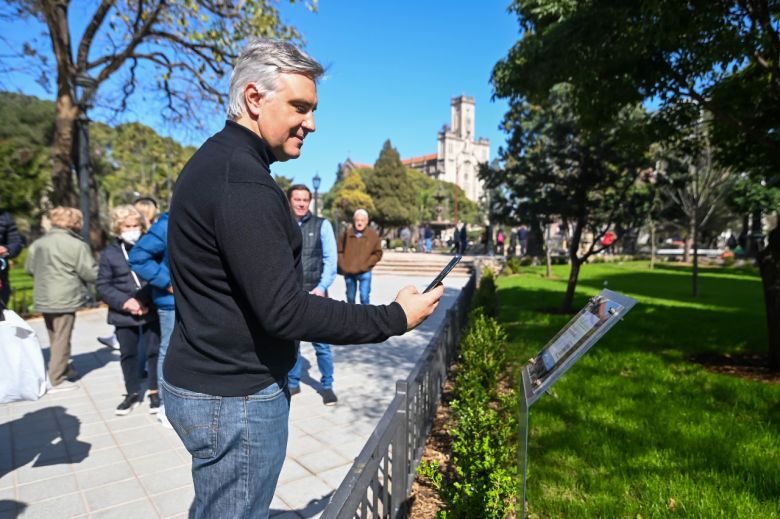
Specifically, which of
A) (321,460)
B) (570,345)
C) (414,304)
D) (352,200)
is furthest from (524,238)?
(352,200)

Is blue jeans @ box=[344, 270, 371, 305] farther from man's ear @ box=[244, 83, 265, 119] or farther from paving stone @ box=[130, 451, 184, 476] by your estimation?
man's ear @ box=[244, 83, 265, 119]

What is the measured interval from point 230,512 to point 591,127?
735 centimetres

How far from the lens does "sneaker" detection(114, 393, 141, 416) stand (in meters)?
4.66

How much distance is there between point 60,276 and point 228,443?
5.06m

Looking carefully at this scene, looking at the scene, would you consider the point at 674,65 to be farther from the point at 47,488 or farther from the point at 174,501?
the point at 47,488

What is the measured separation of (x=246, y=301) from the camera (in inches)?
52.2

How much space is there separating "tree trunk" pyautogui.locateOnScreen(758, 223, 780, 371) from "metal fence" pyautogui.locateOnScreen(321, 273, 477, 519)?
4.14 metres

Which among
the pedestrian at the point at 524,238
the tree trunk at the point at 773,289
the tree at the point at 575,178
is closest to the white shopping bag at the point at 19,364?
the tree trunk at the point at 773,289

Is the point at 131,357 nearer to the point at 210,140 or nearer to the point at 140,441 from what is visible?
the point at 140,441

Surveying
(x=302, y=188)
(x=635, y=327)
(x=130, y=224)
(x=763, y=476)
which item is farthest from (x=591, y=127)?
(x=130, y=224)

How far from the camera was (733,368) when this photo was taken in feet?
18.2

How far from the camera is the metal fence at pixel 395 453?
68.6 inches

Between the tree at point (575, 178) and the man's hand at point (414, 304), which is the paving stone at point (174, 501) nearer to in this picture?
the man's hand at point (414, 304)

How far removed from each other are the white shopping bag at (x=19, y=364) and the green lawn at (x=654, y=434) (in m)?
3.08
